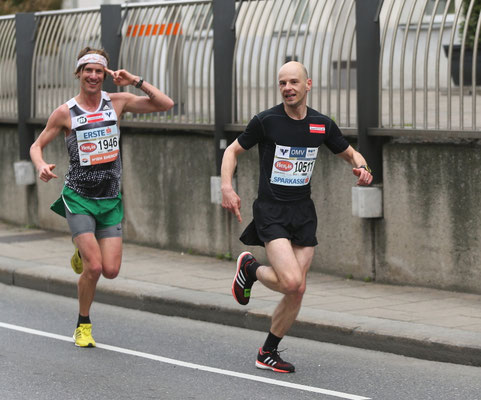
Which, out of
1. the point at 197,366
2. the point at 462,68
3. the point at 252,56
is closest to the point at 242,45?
the point at 252,56

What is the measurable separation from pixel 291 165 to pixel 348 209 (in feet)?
10.7

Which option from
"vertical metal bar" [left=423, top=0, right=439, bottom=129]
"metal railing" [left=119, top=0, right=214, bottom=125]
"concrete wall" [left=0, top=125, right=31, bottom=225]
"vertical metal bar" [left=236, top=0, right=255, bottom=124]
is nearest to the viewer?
"vertical metal bar" [left=423, top=0, right=439, bottom=129]

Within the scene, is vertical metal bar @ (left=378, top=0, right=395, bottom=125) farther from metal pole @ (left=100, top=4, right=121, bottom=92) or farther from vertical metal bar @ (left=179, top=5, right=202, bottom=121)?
metal pole @ (left=100, top=4, right=121, bottom=92)

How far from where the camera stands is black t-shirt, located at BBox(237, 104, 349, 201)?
7.21 m

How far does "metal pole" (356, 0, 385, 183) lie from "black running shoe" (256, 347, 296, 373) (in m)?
3.12

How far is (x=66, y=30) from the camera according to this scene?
1381 cm

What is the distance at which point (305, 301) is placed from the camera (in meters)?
9.45

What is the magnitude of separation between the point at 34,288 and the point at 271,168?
4.52 meters

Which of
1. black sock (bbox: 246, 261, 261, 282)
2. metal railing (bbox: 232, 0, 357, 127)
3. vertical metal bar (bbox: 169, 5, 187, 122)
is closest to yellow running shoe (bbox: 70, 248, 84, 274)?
black sock (bbox: 246, 261, 261, 282)

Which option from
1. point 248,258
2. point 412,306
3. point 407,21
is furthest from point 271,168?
point 407,21

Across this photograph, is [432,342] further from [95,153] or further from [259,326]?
[95,153]

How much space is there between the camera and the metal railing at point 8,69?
48.8ft

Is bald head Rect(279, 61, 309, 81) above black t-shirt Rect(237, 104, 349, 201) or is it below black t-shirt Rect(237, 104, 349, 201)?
above

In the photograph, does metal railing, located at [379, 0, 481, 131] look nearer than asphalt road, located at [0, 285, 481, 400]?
No
